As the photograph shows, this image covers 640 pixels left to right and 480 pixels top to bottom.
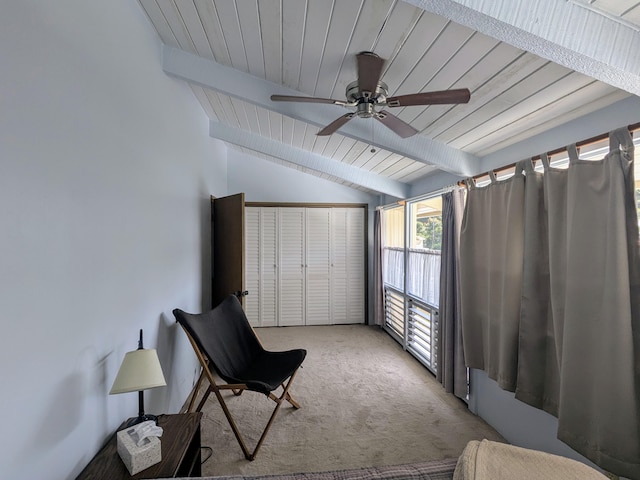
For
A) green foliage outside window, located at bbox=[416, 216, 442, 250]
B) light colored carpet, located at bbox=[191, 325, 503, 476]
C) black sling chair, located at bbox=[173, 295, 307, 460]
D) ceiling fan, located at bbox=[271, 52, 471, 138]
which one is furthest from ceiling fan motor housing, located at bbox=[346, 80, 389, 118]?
light colored carpet, located at bbox=[191, 325, 503, 476]

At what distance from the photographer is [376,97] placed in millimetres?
1581

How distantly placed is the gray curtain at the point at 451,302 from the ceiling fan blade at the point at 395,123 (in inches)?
38.2

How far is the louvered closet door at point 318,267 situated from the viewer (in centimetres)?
477

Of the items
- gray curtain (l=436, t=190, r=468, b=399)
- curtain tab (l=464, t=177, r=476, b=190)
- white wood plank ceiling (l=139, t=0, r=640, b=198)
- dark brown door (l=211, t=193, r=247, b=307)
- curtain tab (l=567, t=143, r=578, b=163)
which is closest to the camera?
white wood plank ceiling (l=139, t=0, r=640, b=198)

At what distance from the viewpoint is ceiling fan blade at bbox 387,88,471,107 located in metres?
1.33

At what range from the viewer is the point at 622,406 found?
1.25 meters

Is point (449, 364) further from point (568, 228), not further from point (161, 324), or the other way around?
point (161, 324)

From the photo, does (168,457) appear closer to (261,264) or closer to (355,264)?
(261,264)

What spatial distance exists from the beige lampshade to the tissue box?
7.3 inches

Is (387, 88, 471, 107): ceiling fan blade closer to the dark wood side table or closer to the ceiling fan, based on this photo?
the ceiling fan

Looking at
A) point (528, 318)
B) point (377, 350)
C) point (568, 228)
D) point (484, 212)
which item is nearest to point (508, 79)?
point (568, 228)

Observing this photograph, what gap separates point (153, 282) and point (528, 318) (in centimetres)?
223

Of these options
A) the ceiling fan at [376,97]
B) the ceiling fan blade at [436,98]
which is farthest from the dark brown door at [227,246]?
the ceiling fan blade at [436,98]

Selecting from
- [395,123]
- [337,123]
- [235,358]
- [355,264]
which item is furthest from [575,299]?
[355,264]
